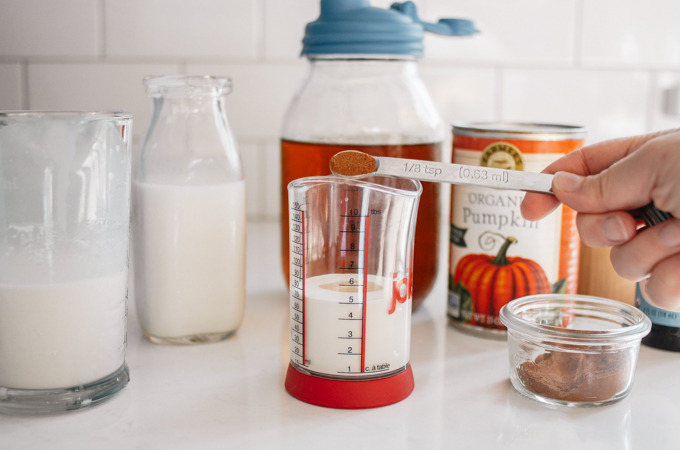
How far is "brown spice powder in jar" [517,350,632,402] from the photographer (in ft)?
1.65

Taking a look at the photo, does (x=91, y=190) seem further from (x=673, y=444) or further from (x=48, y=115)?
(x=673, y=444)

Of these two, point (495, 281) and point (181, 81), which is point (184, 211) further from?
point (495, 281)

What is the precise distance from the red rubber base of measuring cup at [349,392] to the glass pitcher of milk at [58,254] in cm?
16

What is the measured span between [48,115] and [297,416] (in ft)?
0.97

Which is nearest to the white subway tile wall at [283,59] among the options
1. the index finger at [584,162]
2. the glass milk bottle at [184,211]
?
the glass milk bottle at [184,211]

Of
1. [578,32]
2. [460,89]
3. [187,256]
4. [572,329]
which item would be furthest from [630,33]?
[187,256]

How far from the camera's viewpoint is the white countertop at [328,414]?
450mm

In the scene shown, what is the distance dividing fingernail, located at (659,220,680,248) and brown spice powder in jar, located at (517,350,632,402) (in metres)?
0.10

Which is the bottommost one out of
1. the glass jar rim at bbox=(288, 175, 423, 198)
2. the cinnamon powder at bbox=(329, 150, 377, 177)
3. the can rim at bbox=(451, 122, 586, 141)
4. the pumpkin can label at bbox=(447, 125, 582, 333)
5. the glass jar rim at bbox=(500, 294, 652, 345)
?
the glass jar rim at bbox=(500, 294, 652, 345)

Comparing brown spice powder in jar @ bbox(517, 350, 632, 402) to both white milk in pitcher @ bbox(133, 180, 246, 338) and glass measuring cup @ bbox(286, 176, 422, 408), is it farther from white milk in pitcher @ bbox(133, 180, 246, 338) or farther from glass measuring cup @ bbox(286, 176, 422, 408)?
white milk in pitcher @ bbox(133, 180, 246, 338)

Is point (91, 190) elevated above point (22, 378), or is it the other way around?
point (91, 190)

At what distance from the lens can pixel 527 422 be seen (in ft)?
1.59

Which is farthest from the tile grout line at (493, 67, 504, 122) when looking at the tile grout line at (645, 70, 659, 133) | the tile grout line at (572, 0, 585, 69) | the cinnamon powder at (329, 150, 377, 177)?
the cinnamon powder at (329, 150, 377, 177)

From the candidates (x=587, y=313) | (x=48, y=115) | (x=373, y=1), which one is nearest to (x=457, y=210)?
(x=587, y=313)
